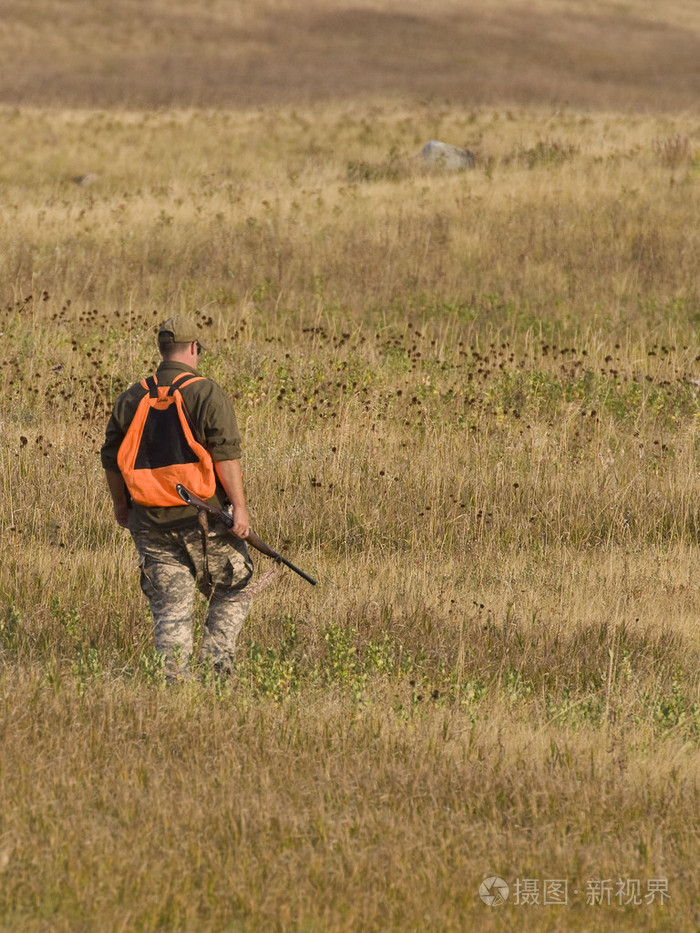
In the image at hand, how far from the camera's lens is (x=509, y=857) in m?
3.41

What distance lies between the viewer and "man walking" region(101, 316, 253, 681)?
4605mm

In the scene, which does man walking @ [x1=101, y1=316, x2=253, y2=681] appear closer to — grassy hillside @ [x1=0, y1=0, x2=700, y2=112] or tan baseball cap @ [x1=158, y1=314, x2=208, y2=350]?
tan baseball cap @ [x1=158, y1=314, x2=208, y2=350]

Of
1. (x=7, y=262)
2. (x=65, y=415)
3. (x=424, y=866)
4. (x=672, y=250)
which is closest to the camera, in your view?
(x=424, y=866)

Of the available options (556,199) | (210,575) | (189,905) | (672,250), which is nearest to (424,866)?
(189,905)

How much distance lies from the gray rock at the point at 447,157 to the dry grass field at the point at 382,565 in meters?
2.16

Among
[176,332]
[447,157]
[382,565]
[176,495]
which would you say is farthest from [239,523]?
[447,157]

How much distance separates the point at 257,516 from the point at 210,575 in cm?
229

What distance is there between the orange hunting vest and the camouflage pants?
8.6 inches

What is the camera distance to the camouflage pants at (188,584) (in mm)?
4789

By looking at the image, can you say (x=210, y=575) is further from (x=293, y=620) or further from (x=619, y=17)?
(x=619, y=17)

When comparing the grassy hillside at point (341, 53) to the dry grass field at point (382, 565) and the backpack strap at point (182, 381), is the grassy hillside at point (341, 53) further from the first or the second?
the backpack strap at point (182, 381)

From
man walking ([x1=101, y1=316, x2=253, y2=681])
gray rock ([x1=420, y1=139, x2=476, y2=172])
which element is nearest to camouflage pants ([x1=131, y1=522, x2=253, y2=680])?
man walking ([x1=101, y1=316, x2=253, y2=681])

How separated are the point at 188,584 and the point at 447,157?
18.7 meters

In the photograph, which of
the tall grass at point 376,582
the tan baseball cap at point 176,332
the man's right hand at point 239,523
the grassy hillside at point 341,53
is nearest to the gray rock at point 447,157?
the tall grass at point 376,582
